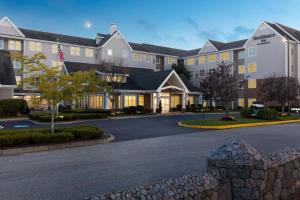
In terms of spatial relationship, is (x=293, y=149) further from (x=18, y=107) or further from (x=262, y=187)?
(x=18, y=107)

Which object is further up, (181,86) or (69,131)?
(181,86)

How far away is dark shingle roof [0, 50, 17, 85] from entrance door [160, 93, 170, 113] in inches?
759

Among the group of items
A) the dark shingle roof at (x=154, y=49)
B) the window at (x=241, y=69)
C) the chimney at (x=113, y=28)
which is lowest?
the window at (x=241, y=69)

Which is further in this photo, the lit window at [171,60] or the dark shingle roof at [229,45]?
the lit window at [171,60]

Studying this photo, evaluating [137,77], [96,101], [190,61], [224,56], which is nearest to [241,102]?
[224,56]

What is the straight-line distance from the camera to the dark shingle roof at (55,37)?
48.9 m

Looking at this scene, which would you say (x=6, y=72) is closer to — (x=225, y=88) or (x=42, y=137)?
(x=225, y=88)

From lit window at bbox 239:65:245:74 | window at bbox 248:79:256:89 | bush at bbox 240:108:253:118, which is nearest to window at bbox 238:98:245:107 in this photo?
window at bbox 248:79:256:89

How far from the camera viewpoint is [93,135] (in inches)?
579

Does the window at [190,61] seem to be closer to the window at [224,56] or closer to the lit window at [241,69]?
the window at [224,56]

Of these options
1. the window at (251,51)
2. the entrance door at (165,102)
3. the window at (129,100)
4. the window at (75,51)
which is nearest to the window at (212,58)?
the window at (251,51)

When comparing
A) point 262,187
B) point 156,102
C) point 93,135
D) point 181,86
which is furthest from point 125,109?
point 262,187

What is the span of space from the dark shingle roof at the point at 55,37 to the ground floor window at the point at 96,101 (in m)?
14.6

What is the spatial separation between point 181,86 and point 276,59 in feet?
57.6
